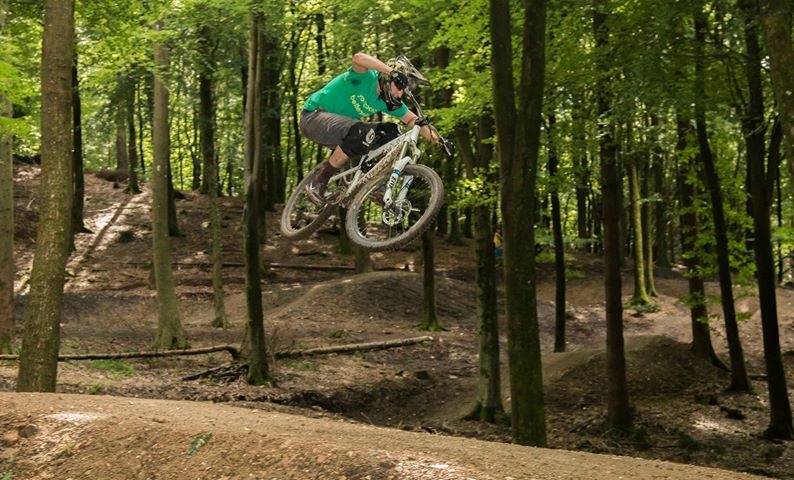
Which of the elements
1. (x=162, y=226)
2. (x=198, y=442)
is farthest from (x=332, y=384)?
(x=198, y=442)

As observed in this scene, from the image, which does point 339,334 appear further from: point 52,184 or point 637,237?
point 52,184

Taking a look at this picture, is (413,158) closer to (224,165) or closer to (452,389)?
(452,389)

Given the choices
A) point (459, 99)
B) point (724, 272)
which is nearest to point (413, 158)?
point (459, 99)

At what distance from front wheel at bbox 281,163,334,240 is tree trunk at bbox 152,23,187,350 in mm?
6521

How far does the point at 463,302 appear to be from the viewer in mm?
26172

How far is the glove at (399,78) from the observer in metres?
9.16

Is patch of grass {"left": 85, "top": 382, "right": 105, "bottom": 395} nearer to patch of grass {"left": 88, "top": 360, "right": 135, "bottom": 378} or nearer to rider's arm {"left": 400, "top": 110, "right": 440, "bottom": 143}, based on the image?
patch of grass {"left": 88, "top": 360, "right": 135, "bottom": 378}

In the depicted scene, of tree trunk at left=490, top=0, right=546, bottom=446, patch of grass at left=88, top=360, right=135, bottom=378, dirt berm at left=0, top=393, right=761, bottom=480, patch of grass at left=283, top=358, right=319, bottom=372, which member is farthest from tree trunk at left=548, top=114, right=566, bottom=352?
dirt berm at left=0, top=393, right=761, bottom=480

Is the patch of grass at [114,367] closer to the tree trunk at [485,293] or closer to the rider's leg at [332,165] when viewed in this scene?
the tree trunk at [485,293]

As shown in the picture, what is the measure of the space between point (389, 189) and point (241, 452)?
3.68 meters

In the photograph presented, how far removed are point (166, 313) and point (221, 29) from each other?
634 centimetres

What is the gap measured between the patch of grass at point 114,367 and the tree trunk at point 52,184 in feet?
18.4

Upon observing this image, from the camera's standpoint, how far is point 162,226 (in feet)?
55.7

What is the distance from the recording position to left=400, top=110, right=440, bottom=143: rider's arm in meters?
9.38
